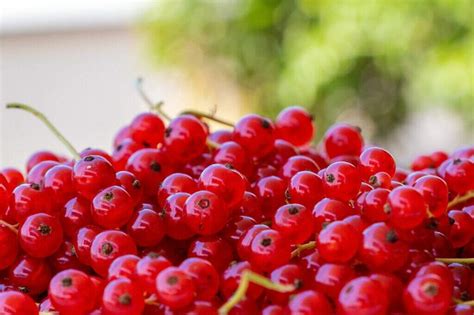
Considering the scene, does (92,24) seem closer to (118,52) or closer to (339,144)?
(118,52)

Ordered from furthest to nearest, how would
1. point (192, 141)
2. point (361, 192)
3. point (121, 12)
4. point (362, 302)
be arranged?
1. point (121, 12)
2. point (192, 141)
3. point (361, 192)
4. point (362, 302)

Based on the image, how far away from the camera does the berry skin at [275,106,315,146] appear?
0.76 metres

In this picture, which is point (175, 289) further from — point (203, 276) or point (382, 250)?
point (382, 250)

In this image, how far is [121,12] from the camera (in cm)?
561

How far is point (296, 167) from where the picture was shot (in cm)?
65

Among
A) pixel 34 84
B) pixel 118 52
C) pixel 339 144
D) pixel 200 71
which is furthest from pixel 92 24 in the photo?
pixel 339 144

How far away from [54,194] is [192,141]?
0.13 metres

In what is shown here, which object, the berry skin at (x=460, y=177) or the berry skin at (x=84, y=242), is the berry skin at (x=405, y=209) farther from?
the berry skin at (x=84, y=242)

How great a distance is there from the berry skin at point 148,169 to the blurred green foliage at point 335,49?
9.33ft

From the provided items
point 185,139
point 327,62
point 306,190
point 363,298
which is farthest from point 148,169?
point 327,62

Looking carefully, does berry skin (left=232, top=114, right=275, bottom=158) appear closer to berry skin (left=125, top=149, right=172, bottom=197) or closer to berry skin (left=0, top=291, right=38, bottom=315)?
berry skin (left=125, top=149, right=172, bottom=197)

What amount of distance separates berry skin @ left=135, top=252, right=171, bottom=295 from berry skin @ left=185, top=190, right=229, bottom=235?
0.05 meters

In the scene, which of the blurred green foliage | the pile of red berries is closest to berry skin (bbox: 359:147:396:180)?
the pile of red berries

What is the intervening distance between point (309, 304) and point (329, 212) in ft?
0.30
